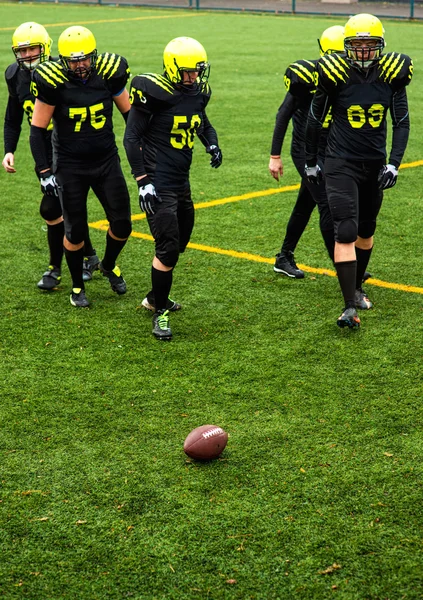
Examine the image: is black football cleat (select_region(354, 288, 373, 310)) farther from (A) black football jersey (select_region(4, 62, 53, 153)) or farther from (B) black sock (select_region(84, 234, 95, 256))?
(A) black football jersey (select_region(4, 62, 53, 153))

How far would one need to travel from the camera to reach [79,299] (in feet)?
23.9

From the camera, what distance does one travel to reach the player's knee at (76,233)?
23.6ft

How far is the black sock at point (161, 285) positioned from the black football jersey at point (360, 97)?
1.52 metres

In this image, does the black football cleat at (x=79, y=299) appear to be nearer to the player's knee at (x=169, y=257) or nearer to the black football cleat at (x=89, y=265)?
the black football cleat at (x=89, y=265)

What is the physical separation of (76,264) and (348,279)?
86.5 inches

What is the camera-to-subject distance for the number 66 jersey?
646 cm

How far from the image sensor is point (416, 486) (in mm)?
4598

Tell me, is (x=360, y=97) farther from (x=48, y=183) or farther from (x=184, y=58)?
(x=48, y=183)

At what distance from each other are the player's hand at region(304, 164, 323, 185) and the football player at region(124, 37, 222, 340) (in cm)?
91

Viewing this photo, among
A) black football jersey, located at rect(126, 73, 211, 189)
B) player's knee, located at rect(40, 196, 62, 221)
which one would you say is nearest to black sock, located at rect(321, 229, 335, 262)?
black football jersey, located at rect(126, 73, 211, 189)

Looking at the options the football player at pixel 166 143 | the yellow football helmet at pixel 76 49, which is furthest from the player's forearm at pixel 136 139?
the yellow football helmet at pixel 76 49

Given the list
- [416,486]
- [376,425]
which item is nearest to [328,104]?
[376,425]

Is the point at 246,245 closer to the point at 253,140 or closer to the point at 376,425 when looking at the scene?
the point at 376,425

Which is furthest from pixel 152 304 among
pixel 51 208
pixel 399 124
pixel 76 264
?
pixel 399 124
